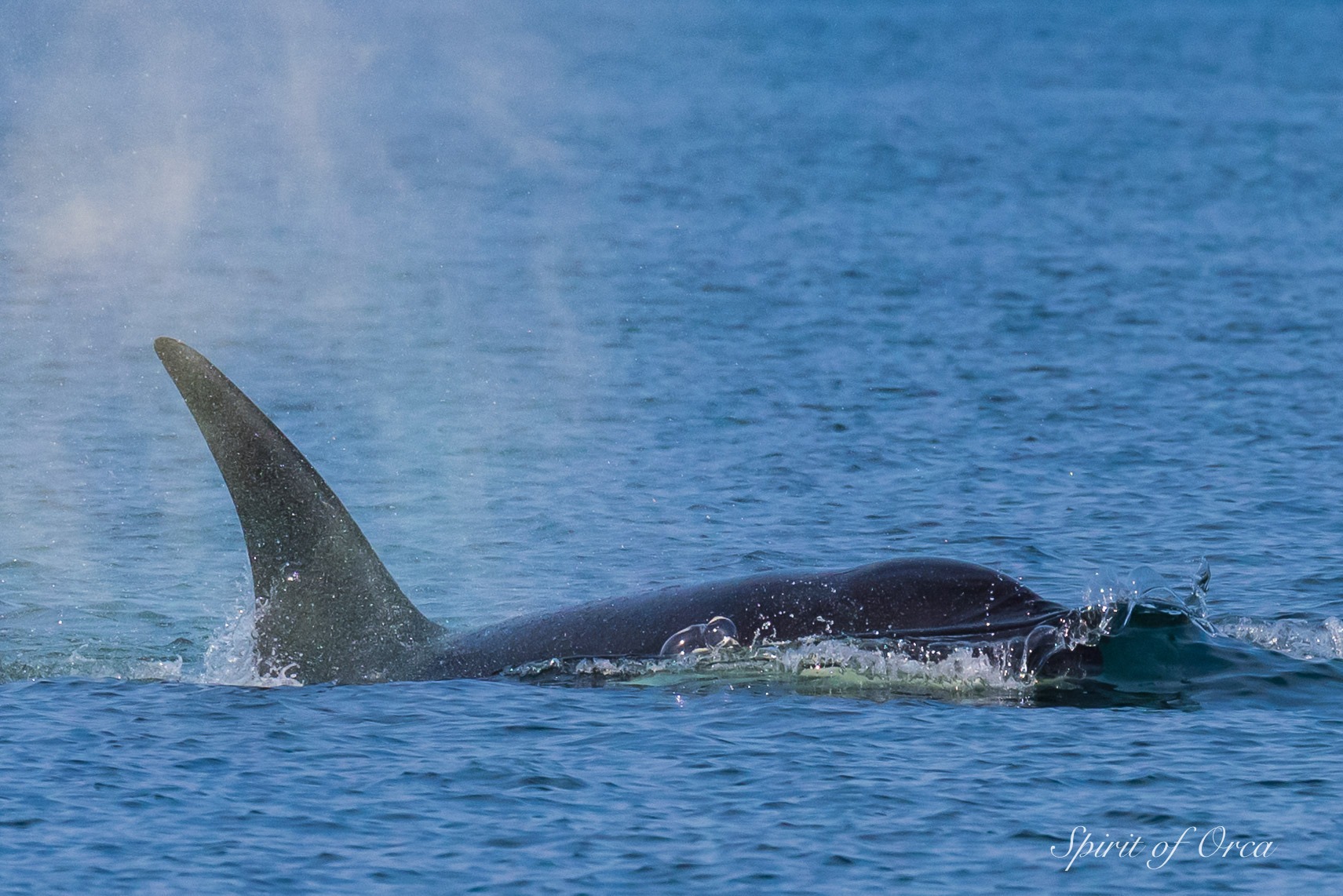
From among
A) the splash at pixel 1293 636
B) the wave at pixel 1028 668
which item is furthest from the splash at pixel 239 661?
the splash at pixel 1293 636

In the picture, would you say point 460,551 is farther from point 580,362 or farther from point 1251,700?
point 580,362

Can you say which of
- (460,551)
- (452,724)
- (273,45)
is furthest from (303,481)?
(273,45)

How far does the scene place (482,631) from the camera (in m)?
14.6

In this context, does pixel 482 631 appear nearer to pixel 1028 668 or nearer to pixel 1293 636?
pixel 1028 668

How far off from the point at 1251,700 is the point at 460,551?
776 centimetres

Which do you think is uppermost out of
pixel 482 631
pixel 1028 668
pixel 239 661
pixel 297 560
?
pixel 297 560

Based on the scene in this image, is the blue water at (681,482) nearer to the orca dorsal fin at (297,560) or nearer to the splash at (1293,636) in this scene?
the splash at (1293,636)

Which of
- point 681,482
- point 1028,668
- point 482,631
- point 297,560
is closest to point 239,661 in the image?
point 297,560

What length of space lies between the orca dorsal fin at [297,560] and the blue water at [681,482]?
42 cm

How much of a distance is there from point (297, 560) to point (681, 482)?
26.5ft

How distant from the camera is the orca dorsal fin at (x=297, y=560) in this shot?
532 inches

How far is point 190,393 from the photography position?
44.1 ft

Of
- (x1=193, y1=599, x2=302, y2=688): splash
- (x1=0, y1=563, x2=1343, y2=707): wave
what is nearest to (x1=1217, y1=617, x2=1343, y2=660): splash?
(x1=0, y1=563, x2=1343, y2=707): wave

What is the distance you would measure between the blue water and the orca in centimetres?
24
